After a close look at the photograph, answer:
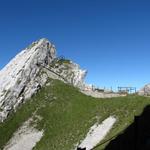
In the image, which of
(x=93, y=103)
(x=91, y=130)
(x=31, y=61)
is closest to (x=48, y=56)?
(x=31, y=61)

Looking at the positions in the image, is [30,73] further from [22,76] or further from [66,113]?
[66,113]

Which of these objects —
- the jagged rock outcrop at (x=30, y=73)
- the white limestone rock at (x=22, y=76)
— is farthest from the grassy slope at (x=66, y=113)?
the jagged rock outcrop at (x=30, y=73)

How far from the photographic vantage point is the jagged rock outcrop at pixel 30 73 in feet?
301

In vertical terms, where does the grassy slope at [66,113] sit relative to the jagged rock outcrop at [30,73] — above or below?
below

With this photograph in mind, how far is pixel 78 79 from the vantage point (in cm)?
11325

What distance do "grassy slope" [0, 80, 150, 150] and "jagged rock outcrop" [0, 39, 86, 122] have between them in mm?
2618

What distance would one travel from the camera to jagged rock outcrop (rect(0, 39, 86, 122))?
91812 millimetres

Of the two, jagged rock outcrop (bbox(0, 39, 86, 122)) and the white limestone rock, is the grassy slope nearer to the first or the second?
the white limestone rock

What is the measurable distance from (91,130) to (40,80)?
28.3 m

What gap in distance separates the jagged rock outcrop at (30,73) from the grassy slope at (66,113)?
262cm

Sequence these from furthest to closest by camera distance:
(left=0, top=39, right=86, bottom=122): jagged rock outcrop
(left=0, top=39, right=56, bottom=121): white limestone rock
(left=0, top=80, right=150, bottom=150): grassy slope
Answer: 1. (left=0, top=39, right=86, bottom=122): jagged rock outcrop
2. (left=0, top=39, right=56, bottom=121): white limestone rock
3. (left=0, top=80, right=150, bottom=150): grassy slope

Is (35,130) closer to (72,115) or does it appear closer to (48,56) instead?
(72,115)

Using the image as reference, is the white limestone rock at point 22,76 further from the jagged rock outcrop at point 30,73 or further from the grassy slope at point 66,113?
the grassy slope at point 66,113

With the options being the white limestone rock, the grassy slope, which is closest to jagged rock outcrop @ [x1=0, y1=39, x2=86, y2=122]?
the white limestone rock
